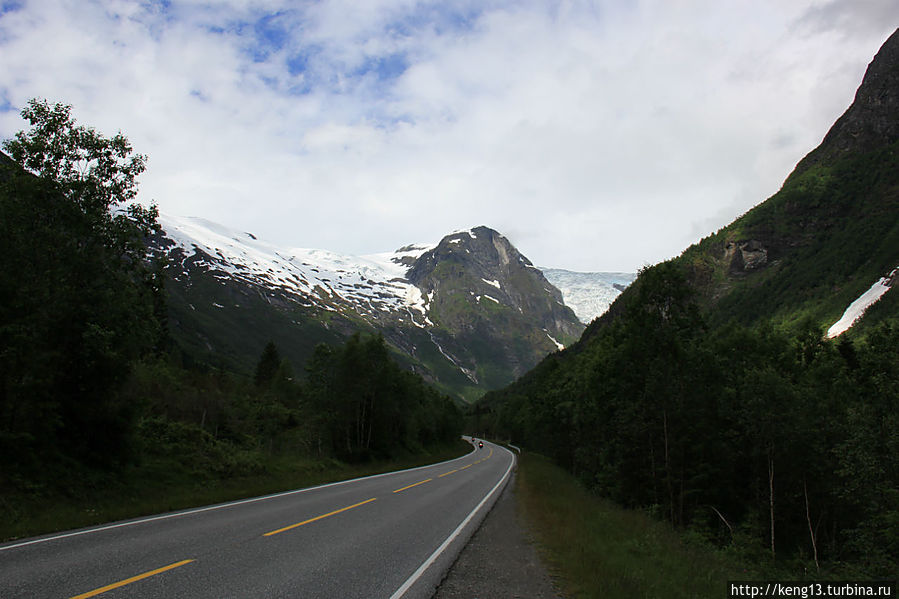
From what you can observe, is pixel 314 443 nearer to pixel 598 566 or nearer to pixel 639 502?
pixel 639 502

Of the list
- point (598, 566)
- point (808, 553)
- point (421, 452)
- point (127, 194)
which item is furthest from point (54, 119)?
point (421, 452)

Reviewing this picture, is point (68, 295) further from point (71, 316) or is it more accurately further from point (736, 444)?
point (736, 444)

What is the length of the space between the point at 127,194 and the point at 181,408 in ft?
106

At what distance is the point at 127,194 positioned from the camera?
18984 mm

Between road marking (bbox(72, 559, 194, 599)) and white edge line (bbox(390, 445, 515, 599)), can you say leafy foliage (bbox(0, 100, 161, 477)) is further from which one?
white edge line (bbox(390, 445, 515, 599))

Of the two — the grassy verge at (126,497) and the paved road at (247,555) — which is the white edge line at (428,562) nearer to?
the paved road at (247,555)

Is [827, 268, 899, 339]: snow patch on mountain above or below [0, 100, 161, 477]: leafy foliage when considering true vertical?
above

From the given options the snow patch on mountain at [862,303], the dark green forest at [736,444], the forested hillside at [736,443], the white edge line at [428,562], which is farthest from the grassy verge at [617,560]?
the snow patch on mountain at [862,303]

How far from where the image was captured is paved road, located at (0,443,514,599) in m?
7.20

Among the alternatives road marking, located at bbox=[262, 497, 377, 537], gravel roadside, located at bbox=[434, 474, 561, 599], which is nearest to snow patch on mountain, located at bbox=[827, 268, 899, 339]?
road marking, located at bbox=[262, 497, 377, 537]

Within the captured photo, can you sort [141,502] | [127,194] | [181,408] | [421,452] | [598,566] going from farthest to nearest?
[421,452] < [181,408] < [127,194] < [141,502] < [598,566]

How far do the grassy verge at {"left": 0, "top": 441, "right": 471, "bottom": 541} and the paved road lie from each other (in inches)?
36.5

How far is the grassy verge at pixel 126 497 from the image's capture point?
11719 millimetres

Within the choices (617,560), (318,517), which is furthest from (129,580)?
(617,560)
